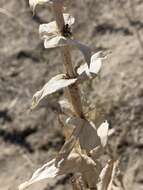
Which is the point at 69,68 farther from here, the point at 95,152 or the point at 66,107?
the point at 95,152

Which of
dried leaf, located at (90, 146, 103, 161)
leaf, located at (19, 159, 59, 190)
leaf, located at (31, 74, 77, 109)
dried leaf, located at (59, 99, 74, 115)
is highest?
leaf, located at (31, 74, 77, 109)

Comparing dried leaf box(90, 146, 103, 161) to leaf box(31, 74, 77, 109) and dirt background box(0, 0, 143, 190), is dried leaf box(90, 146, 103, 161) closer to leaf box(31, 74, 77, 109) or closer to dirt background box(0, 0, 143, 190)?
leaf box(31, 74, 77, 109)

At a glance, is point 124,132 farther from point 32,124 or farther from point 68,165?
point 68,165

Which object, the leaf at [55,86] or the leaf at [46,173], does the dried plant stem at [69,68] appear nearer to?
the leaf at [55,86]

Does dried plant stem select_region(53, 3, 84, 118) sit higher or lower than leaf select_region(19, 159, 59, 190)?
higher

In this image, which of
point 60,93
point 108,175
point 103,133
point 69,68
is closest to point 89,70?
point 69,68

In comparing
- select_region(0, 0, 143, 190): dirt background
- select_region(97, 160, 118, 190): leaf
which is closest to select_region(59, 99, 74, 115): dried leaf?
select_region(97, 160, 118, 190): leaf

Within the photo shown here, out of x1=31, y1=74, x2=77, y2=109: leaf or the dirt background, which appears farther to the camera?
the dirt background
